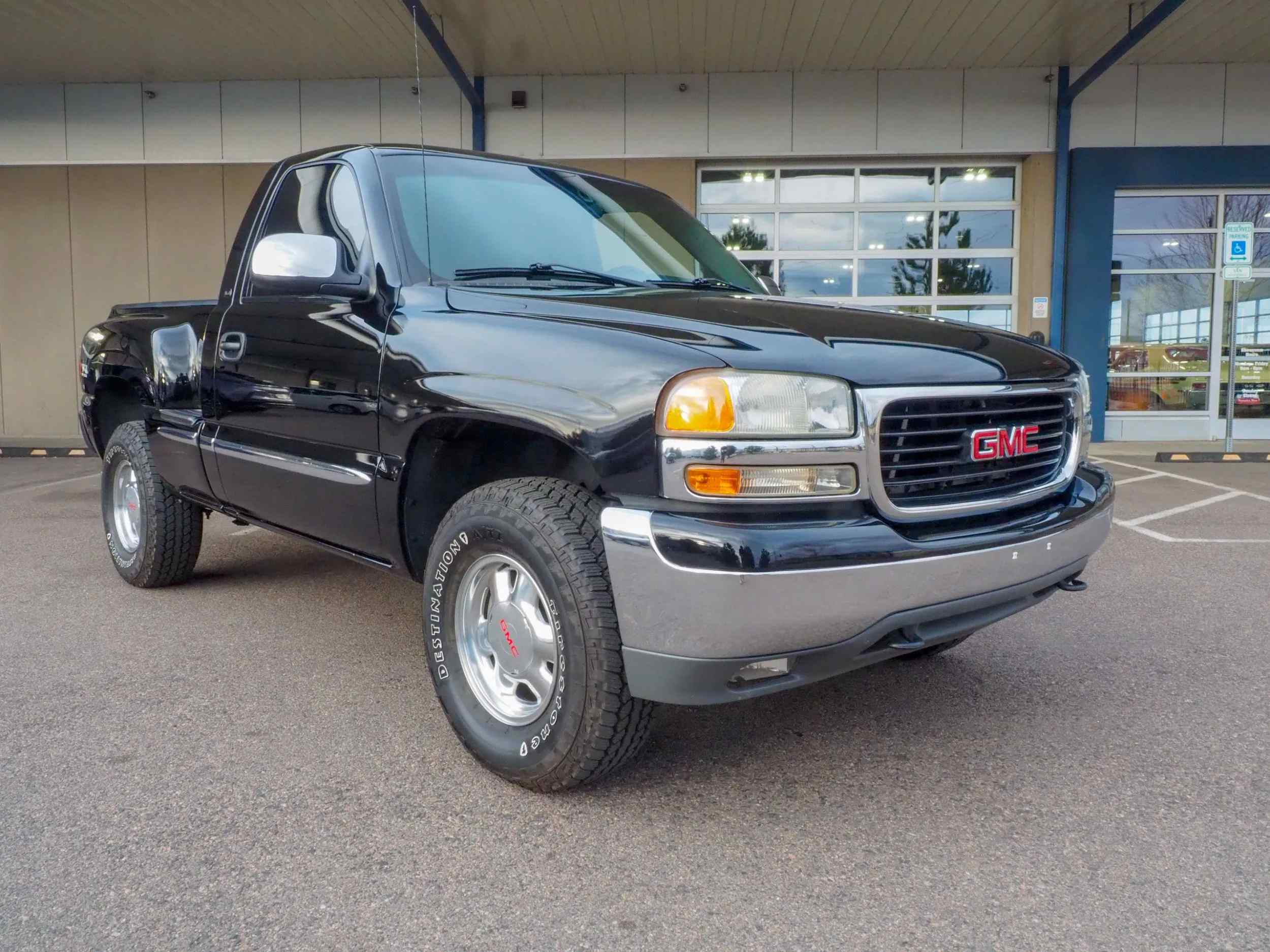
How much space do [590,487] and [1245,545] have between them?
205 inches

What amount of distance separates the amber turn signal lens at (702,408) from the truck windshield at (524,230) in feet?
3.38

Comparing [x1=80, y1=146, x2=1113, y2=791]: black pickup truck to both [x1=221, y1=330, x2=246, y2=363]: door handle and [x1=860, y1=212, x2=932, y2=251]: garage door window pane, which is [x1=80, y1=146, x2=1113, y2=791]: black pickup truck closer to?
[x1=221, y1=330, x2=246, y2=363]: door handle

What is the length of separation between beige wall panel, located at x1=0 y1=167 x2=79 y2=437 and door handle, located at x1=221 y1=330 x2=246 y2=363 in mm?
12251

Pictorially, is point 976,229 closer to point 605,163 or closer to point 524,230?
point 605,163

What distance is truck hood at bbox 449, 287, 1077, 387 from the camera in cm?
230

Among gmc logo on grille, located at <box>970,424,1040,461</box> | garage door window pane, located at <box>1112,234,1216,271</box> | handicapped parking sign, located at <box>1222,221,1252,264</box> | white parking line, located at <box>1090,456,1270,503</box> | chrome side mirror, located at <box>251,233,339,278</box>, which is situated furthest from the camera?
garage door window pane, located at <box>1112,234,1216,271</box>

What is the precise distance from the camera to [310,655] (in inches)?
147

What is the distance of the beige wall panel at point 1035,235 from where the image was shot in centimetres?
1315

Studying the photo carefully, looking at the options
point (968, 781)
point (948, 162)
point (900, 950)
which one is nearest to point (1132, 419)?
point (948, 162)

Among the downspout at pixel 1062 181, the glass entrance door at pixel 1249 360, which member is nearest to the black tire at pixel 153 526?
the downspout at pixel 1062 181

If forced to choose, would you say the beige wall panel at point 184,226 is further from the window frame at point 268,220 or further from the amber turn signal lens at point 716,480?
the amber turn signal lens at point 716,480

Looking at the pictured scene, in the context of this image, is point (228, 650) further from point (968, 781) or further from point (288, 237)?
point (968, 781)

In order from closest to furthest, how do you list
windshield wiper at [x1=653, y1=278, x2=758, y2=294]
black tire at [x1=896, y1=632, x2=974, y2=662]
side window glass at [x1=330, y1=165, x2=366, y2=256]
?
1. side window glass at [x1=330, y1=165, x2=366, y2=256]
2. windshield wiper at [x1=653, y1=278, x2=758, y2=294]
3. black tire at [x1=896, y1=632, x2=974, y2=662]

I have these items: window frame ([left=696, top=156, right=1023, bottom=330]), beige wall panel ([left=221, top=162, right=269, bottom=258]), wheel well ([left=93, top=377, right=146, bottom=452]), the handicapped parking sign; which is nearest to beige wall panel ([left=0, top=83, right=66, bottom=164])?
beige wall panel ([left=221, top=162, right=269, bottom=258])
